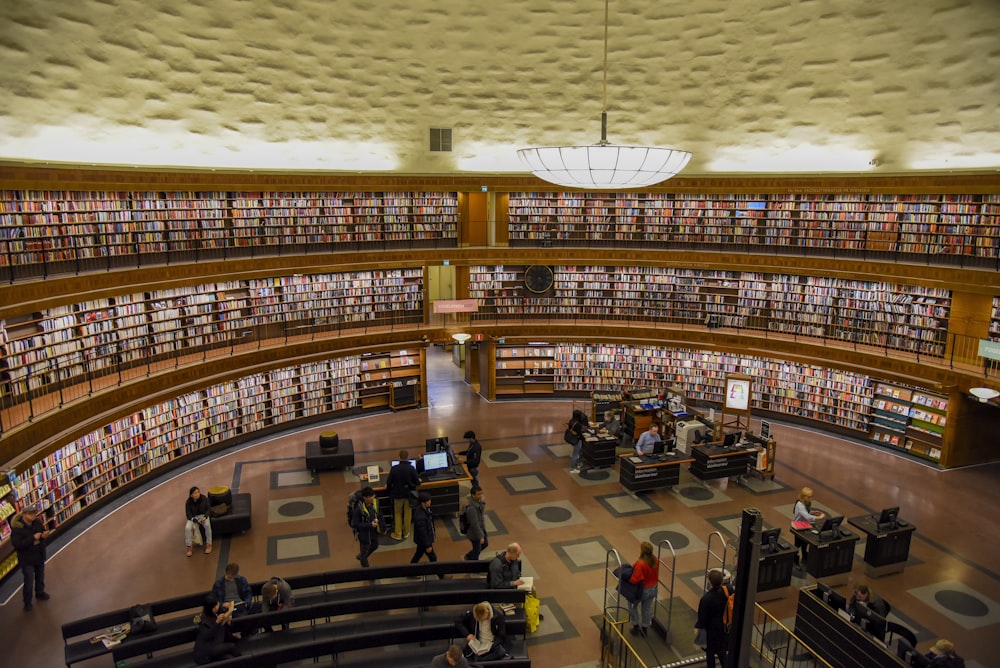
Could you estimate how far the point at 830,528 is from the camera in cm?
955

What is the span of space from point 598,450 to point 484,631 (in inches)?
245

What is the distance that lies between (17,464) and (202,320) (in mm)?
5511

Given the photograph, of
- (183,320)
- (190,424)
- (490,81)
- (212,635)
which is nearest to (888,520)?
(212,635)

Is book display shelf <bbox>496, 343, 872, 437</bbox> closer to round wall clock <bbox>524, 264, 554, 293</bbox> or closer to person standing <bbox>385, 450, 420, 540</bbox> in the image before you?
round wall clock <bbox>524, 264, 554, 293</bbox>

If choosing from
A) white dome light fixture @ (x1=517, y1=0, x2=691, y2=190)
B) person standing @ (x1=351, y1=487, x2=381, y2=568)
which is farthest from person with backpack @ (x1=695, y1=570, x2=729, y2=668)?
person standing @ (x1=351, y1=487, x2=381, y2=568)

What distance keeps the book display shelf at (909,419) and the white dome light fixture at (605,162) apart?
9.62 meters

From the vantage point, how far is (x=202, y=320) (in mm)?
13836

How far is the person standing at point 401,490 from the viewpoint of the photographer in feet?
33.0

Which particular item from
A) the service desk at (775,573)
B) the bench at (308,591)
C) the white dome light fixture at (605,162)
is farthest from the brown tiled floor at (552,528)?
the white dome light fixture at (605,162)

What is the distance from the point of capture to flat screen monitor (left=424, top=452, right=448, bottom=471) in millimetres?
11023

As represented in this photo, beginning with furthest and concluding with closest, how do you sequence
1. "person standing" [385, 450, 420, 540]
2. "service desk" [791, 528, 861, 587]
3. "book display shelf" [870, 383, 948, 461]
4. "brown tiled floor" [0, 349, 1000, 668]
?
"book display shelf" [870, 383, 948, 461] < "person standing" [385, 450, 420, 540] < "service desk" [791, 528, 861, 587] < "brown tiled floor" [0, 349, 1000, 668]

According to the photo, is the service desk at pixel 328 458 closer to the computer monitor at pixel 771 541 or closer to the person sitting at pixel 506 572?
the person sitting at pixel 506 572

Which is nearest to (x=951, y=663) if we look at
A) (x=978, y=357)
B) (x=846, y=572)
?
(x=846, y=572)

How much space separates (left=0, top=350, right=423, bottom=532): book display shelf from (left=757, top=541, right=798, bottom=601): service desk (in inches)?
373
